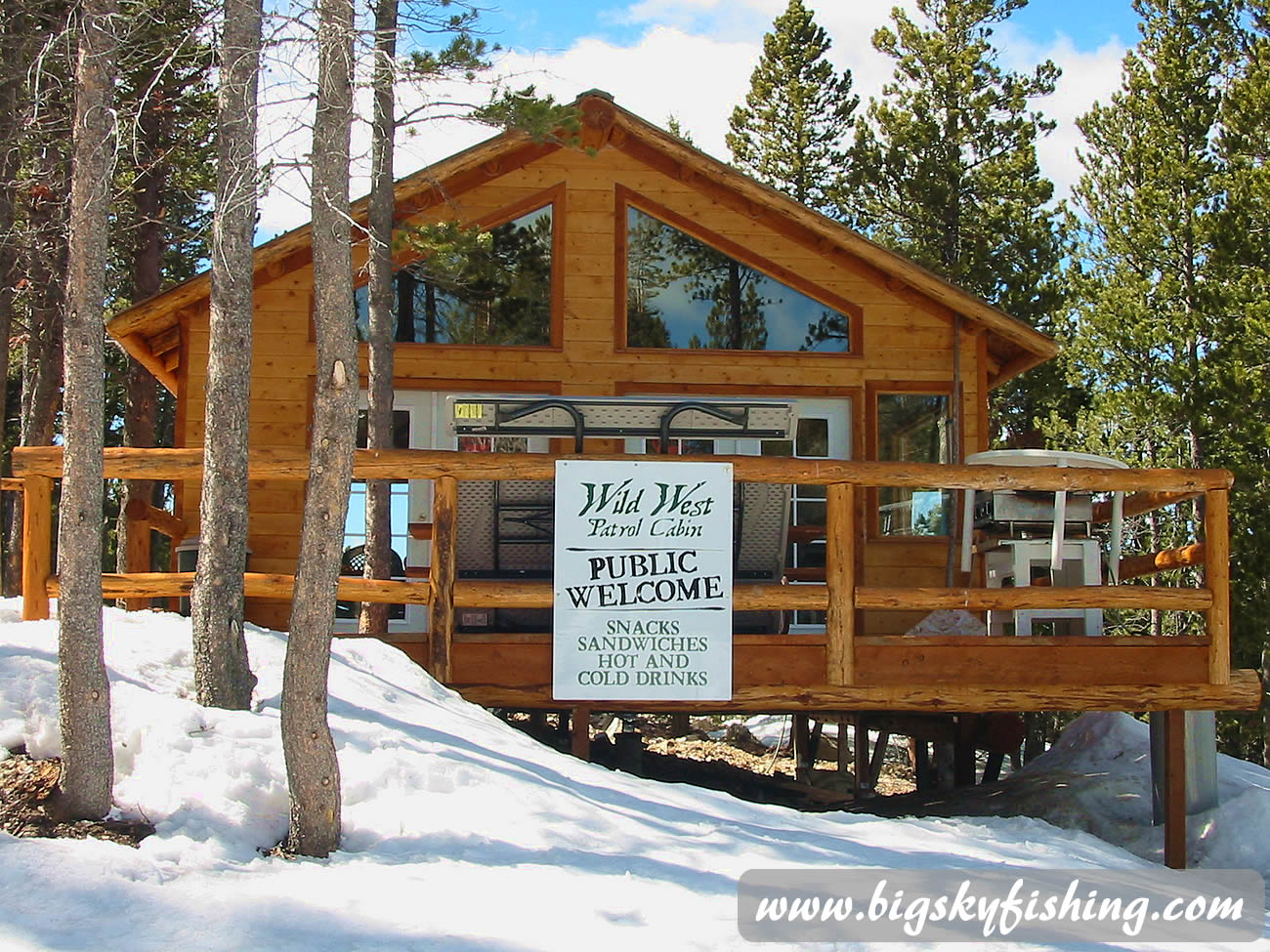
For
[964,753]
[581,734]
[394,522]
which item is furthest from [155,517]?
[964,753]

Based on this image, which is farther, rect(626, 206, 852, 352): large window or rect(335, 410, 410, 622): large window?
rect(626, 206, 852, 352): large window

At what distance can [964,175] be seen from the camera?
29.4 metres

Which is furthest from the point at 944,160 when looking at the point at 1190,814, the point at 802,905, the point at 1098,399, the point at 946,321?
the point at 802,905

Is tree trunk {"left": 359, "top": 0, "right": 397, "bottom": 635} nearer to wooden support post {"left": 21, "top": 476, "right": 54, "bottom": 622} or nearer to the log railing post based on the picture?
the log railing post

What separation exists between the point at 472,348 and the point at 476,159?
5.15 ft

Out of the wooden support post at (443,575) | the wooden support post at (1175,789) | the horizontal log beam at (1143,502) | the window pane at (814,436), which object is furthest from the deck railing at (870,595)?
the window pane at (814,436)

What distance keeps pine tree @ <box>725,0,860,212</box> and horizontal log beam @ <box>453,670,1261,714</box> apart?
2455 cm

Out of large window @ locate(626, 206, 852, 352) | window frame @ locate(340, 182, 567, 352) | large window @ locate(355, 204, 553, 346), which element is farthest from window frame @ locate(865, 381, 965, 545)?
large window @ locate(355, 204, 553, 346)

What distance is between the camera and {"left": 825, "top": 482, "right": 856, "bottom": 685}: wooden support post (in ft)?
26.8

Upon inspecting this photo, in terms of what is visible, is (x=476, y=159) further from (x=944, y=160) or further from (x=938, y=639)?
(x=944, y=160)

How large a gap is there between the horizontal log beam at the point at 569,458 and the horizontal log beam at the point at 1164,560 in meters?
0.77

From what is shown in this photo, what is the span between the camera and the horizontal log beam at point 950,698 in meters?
8.12

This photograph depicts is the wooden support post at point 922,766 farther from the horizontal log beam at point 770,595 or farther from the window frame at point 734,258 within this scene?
the horizontal log beam at point 770,595

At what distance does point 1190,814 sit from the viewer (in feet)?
29.1
